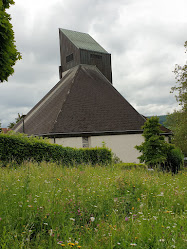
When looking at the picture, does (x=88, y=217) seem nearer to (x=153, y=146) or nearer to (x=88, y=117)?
(x=153, y=146)

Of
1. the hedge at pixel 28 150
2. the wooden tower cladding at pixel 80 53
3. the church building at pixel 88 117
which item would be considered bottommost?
the hedge at pixel 28 150

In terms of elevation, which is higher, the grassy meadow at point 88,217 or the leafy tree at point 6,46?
the leafy tree at point 6,46

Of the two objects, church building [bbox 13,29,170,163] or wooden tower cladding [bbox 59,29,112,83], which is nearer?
church building [bbox 13,29,170,163]

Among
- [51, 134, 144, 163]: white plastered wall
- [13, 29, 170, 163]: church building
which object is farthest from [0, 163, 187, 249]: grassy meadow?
[51, 134, 144, 163]: white plastered wall

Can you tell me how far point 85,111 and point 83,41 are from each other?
50.1 ft

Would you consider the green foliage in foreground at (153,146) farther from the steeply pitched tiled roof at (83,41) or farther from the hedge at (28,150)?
the steeply pitched tiled roof at (83,41)

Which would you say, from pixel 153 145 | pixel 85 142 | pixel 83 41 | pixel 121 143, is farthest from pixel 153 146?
pixel 83 41

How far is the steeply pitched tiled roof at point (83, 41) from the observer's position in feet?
118

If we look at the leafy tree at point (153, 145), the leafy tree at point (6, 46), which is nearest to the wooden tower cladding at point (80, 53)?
the leafy tree at point (153, 145)

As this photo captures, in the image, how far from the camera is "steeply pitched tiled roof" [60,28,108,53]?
36.0m

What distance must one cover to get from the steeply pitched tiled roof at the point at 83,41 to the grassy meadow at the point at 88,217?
30974mm

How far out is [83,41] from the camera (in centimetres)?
3788

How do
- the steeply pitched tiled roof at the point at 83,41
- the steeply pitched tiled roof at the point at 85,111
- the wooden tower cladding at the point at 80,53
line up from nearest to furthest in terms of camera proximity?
the steeply pitched tiled roof at the point at 85,111 < the wooden tower cladding at the point at 80,53 < the steeply pitched tiled roof at the point at 83,41

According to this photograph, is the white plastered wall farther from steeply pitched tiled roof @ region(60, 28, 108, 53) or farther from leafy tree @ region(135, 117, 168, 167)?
steeply pitched tiled roof @ region(60, 28, 108, 53)
